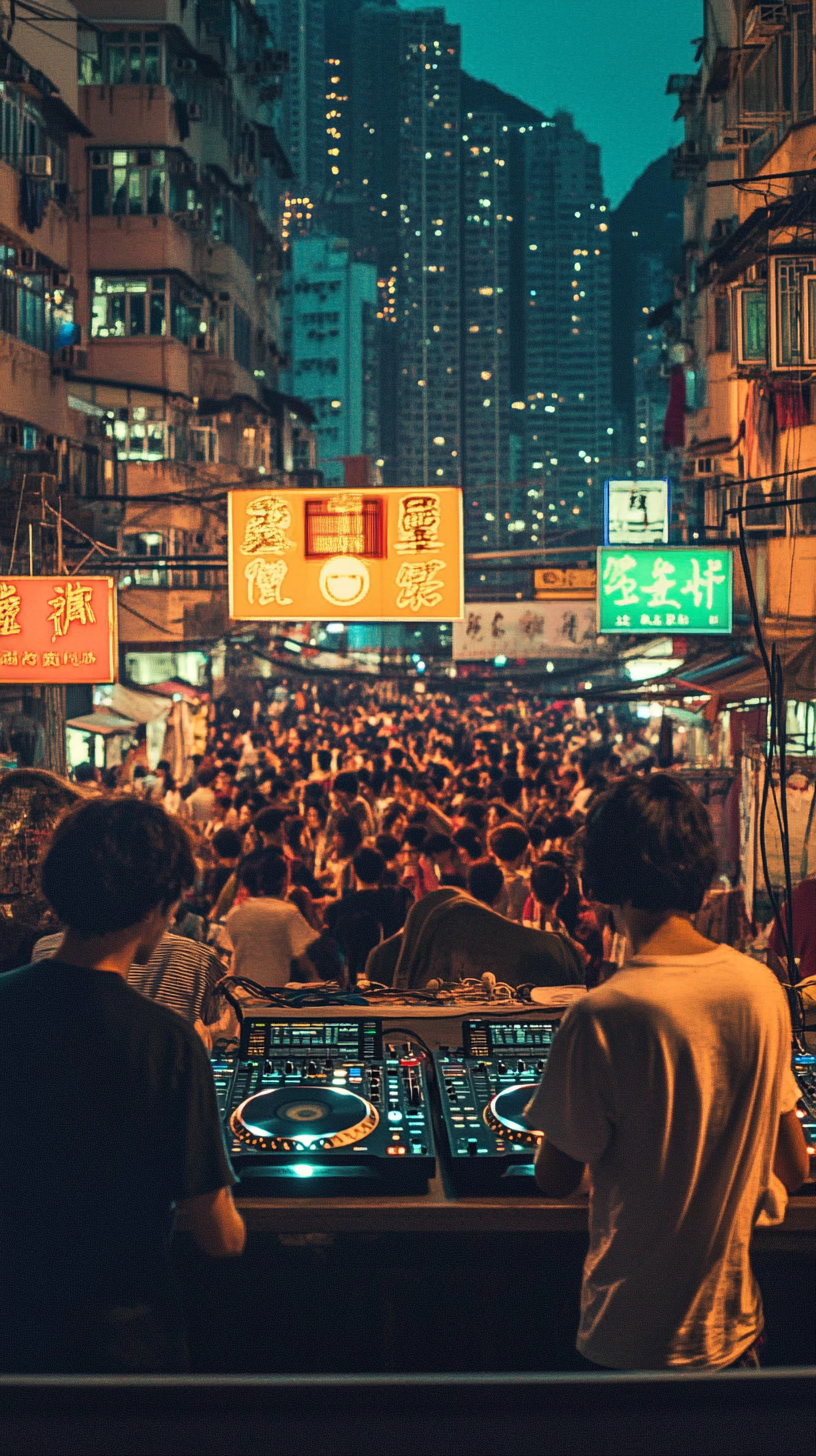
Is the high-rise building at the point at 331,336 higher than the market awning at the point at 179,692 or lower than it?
higher

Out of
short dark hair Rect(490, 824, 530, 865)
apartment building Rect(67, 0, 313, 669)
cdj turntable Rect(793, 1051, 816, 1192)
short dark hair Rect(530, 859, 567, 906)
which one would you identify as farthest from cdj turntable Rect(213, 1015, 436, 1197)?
apartment building Rect(67, 0, 313, 669)

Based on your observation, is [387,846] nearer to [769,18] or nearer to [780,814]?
[780,814]

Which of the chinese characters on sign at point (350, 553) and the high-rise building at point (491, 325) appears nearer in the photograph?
the chinese characters on sign at point (350, 553)

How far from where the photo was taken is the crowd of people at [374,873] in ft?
21.1

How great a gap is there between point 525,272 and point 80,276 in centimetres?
16178

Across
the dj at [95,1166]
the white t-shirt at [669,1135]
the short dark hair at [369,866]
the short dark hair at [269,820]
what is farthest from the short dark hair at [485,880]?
the dj at [95,1166]

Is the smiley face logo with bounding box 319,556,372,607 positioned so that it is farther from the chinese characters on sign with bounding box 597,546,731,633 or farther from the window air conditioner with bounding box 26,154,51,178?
the window air conditioner with bounding box 26,154,51,178

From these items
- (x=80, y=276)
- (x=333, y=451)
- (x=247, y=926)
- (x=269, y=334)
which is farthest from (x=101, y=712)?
(x=333, y=451)

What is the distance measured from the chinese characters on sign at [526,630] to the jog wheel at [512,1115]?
1607 cm

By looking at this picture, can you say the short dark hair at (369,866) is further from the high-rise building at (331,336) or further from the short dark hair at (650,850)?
the high-rise building at (331,336)

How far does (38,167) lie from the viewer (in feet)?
76.4

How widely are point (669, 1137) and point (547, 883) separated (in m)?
5.75

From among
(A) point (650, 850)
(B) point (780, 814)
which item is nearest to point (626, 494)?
(B) point (780, 814)

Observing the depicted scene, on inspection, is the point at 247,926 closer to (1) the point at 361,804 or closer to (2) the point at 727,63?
(1) the point at 361,804
